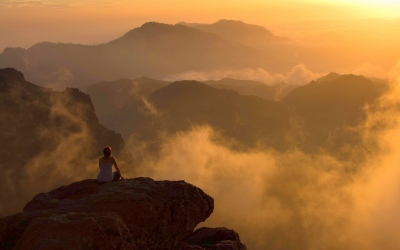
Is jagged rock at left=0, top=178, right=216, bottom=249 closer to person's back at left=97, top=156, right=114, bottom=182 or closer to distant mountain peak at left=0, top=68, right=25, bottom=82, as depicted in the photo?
person's back at left=97, top=156, right=114, bottom=182

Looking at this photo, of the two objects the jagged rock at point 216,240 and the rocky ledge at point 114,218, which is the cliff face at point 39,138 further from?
the rocky ledge at point 114,218

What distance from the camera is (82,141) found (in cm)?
11356

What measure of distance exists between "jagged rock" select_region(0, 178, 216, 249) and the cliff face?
72624mm

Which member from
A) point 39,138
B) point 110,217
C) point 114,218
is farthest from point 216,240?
point 39,138

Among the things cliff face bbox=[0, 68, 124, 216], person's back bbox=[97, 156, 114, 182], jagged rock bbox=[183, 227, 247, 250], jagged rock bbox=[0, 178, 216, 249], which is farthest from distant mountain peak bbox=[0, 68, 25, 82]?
jagged rock bbox=[0, 178, 216, 249]

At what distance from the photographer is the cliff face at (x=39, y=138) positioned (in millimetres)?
95250

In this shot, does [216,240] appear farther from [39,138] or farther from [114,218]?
[39,138]

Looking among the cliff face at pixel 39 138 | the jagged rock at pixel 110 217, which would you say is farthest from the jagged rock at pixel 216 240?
the cliff face at pixel 39 138

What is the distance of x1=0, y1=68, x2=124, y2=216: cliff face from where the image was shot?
95250 millimetres

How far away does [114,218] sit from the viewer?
1623 centimetres

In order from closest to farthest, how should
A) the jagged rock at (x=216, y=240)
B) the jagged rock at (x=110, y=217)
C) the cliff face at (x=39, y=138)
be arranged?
the jagged rock at (x=110, y=217) < the jagged rock at (x=216, y=240) < the cliff face at (x=39, y=138)

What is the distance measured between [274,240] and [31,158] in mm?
103705

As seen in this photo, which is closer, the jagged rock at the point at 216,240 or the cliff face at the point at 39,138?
the jagged rock at the point at 216,240

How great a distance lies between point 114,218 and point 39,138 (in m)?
96.9
